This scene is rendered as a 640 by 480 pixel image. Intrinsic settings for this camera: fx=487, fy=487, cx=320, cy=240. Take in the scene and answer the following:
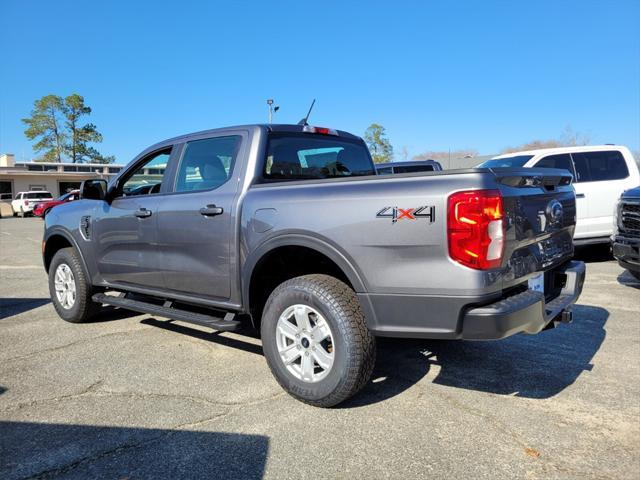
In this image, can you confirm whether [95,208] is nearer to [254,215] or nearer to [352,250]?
[254,215]

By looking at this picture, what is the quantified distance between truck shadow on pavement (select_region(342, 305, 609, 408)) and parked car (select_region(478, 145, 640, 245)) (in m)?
4.46

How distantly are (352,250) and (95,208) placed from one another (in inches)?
126

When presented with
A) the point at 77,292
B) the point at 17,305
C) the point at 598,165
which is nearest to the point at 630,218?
the point at 598,165

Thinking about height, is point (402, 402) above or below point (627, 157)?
below

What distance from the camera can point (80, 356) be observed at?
13.8ft

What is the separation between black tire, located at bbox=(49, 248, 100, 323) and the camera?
5078mm

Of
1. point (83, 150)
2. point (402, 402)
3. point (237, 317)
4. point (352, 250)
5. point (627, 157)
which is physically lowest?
point (402, 402)

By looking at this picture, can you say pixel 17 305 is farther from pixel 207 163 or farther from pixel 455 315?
pixel 455 315

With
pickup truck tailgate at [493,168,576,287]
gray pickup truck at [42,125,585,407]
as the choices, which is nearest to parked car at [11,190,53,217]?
gray pickup truck at [42,125,585,407]

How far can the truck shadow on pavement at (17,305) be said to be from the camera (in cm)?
584

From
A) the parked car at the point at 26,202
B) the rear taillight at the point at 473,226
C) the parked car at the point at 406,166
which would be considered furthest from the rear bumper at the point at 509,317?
the parked car at the point at 26,202

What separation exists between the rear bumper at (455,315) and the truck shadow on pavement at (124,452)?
980mm

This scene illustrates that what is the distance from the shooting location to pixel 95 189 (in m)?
4.81

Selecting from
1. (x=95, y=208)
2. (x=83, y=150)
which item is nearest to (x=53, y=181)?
(x=83, y=150)
